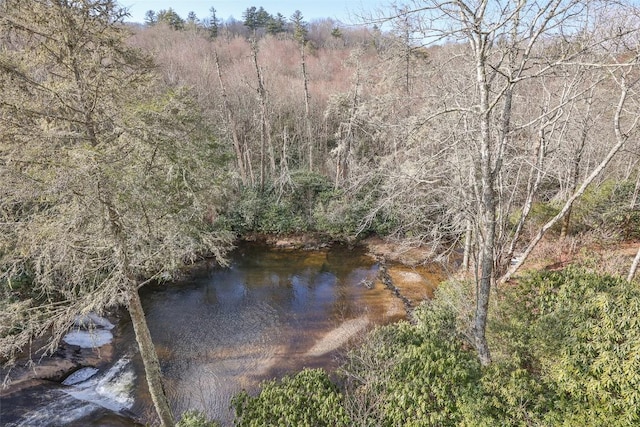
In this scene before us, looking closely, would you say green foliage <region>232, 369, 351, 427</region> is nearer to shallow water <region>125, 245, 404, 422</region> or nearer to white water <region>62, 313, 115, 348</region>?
shallow water <region>125, 245, 404, 422</region>

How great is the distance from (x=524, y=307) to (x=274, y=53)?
27178 mm

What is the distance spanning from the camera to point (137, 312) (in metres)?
5.89

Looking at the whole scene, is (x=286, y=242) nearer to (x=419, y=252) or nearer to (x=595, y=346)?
(x=419, y=252)

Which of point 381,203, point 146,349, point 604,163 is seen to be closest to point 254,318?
point 146,349

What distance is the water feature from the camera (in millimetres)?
8195

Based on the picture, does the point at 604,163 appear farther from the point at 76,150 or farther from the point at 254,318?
the point at 254,318

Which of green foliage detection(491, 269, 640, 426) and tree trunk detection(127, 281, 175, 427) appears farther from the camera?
tree trunk detection(127, 281, 175, 427)

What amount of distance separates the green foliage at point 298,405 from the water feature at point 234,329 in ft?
8.89

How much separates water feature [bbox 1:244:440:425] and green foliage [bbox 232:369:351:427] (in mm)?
2709

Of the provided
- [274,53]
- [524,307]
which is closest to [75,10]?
[524,307]

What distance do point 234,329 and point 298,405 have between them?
5871 mm

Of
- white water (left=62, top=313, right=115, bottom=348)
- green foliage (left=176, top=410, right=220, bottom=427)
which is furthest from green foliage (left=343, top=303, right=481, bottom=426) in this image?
white water (left=62, top=313, right=115, bottom=348)

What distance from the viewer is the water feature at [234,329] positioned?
26.9ft

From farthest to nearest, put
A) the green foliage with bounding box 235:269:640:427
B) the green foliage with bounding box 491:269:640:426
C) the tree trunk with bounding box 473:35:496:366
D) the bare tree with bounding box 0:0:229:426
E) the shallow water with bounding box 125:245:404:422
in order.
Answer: the shallow water with bounding box 125:245:404:422, the tree trunk with bounding box 473:35:496:366, the bare tree with bounding box 0:0:229:426, the green foliage with bounding box 235:269:640:427, the green foliage with bounding box 491:269:640:426
